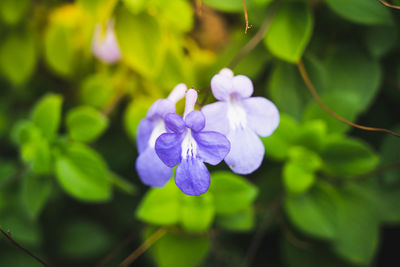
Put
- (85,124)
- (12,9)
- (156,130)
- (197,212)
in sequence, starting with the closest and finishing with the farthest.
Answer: (156,130), (197,212), (85,124), (12,9)

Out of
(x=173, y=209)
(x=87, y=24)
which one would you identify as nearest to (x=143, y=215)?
(x=173, y=209)

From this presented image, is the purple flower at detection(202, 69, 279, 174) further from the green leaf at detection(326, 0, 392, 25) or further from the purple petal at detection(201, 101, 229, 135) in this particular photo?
the green leaf at detection(326, 0, 392, 25)

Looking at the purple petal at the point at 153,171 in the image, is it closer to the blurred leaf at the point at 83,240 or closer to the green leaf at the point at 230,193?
the green leaf at the point at 230,193

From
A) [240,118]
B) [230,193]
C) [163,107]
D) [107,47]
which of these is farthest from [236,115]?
[107,47]

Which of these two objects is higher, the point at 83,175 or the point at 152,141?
the point at 152,141

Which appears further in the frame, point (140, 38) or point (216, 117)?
point (140, 38)

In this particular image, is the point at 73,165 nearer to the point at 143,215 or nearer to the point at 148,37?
the point at 143,215

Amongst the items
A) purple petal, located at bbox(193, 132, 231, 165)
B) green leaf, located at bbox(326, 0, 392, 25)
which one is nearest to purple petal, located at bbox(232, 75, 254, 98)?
purple petal, located at bbox(193, 132, 231, 165)

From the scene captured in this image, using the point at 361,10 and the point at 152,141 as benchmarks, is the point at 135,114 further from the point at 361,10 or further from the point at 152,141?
the point at 361,10
